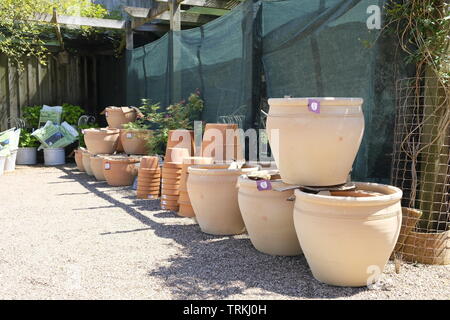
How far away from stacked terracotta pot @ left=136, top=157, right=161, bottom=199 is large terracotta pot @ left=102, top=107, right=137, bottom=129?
201cm

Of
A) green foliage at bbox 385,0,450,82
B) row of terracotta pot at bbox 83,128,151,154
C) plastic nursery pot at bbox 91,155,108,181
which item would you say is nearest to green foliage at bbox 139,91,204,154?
row of terracotta pot at bbox 83,128,151,154

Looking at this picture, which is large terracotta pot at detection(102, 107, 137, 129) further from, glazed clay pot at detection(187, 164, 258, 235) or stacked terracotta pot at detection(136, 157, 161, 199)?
glazed clay pot at detection(187, 164, 258, 235)

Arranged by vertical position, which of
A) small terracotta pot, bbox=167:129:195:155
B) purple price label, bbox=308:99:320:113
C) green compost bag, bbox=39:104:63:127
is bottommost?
small terracotta pot, bbox=167:129:195:155

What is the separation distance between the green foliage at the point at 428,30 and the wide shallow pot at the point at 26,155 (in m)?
6.71

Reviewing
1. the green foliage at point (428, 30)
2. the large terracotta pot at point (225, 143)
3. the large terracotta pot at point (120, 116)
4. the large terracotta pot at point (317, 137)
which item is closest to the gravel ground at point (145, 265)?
the large terracotta pot at point (317, 137)

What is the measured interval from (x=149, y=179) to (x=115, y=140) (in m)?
1.78

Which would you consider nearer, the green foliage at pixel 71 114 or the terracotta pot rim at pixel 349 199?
the terracotta pot rim at pixel 349 199

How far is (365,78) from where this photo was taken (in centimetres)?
320

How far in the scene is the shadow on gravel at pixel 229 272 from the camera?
7.62 feet

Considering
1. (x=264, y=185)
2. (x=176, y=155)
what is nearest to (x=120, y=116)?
(x=176, y=155)

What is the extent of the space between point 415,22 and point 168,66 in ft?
12.6

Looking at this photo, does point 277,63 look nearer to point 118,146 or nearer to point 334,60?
point 334,60

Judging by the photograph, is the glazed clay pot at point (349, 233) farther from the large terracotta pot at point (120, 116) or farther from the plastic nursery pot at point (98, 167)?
the large terracotta pot at point (120, 116)

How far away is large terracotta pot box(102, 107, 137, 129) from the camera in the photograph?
662 centimetres
